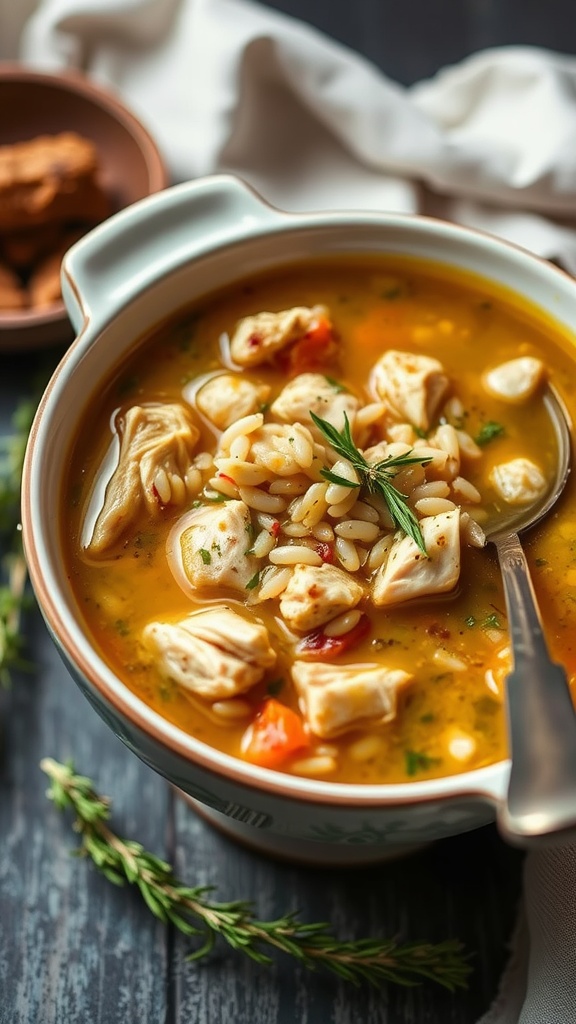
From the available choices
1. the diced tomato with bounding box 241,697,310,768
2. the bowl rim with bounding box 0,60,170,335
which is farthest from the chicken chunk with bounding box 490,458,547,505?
the bowl rim with bounding box 0,60,170,335

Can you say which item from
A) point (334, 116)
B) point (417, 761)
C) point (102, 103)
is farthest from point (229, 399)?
point (102, 103)

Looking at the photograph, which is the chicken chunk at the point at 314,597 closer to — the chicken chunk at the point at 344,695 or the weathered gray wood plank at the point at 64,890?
the chicken chunk at the point at 344,695

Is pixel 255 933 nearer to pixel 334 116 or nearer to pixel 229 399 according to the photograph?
pixel 229 399

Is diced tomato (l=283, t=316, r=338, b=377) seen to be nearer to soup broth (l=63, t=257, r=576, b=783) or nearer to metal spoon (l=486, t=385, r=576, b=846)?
soup broth (l=63, t=257, r=576, b=783)

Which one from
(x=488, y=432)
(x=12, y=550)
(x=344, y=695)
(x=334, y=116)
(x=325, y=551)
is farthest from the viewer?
(x=334, y=116)

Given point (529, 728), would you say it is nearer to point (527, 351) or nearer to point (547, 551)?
point (547, 551)

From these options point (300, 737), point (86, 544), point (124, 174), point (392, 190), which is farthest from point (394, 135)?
point (300, 737)
